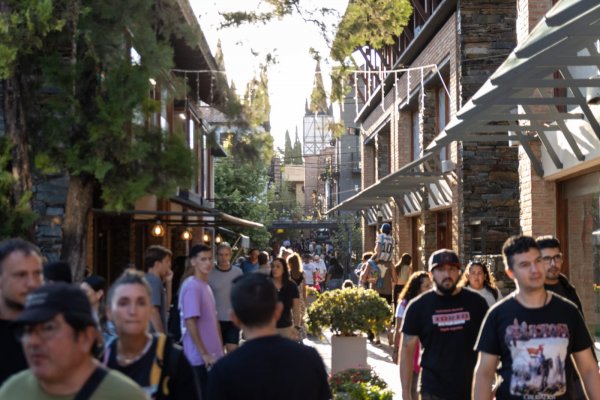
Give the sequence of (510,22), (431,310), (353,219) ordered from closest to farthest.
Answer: (431,310), (510,22), (353,219)

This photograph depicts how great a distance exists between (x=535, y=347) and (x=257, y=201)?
37507mm

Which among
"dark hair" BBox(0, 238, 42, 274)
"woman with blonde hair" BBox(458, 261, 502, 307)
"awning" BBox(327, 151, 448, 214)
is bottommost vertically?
"woman with blonde hair" BBox(458, 261, 502, 307)

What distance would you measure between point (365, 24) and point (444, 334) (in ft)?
23.1

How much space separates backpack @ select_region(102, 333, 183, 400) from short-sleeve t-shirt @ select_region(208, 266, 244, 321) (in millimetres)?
6720

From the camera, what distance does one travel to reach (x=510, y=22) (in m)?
18.8

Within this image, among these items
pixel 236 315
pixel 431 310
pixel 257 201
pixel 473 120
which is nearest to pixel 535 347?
pixel 431 310

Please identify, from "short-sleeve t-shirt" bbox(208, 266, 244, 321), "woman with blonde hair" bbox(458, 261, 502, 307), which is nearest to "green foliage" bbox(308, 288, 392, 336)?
"short-sleeve t-shirt" bbox(208, 266, 244, 321)

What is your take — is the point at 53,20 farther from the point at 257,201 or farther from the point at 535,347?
the point at 257,201

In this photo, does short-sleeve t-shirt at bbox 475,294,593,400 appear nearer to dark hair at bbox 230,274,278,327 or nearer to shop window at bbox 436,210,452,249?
dark hair at bbox 230,274,278,327

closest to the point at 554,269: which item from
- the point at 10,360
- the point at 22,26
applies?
the point at 10,360

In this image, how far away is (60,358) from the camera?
3.34 m

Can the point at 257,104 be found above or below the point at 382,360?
above

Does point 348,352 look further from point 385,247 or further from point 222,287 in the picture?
point 385,247

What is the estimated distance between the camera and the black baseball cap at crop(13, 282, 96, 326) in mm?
3365
